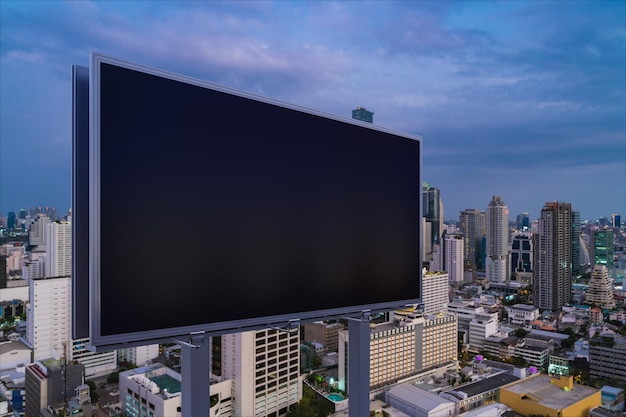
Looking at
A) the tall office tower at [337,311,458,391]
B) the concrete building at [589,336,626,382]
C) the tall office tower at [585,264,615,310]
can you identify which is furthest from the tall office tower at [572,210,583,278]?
the tall office tower at [337,311,458,391]

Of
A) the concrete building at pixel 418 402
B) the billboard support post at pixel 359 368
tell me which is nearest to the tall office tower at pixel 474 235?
the concrete building at pixel 418 402

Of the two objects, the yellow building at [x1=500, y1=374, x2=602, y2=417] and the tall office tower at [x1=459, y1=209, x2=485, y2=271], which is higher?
the tall office tower at [x1=459, y1=209, x2=485, y2=271]

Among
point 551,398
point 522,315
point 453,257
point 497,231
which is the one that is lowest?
point 522,315

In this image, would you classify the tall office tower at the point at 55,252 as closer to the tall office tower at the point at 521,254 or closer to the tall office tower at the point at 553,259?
the tall office tower at the point at 553,259

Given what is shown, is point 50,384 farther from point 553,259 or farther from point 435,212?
point 435,212

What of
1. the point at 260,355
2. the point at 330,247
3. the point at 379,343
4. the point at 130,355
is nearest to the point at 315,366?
the point at 379,343

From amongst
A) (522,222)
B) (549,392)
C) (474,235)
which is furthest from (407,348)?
(522,222)

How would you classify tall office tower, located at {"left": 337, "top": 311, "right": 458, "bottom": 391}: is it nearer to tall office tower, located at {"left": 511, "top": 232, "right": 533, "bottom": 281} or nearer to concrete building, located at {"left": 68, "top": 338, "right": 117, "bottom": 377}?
concrete building, located at {"left": 68, "top": 338, "right": 117, "bottom": 377}
